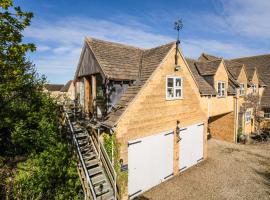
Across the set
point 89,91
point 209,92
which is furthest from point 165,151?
point 209,92

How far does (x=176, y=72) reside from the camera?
48.9ft

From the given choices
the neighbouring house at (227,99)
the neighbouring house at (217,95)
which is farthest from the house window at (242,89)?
the neighbouring house at (217,95)

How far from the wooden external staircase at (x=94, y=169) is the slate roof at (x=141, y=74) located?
166 centimetres

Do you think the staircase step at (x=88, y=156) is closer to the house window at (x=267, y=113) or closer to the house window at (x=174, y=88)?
the house window at (x=174, y=88)

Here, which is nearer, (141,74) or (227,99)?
(141,74)

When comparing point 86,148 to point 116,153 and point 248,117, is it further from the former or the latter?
point 248,117

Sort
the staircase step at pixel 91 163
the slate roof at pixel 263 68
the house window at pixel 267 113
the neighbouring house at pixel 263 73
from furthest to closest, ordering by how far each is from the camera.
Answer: the slate roof at pixel 263 68, the neighbouring house at pixel 263 73, the house window at pixel 267 113, the staircase step at pixel 91 163

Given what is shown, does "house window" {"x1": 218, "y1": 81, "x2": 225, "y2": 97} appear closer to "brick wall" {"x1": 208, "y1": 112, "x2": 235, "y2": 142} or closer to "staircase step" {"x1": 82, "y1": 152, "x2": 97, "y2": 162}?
"brick wall" {"x1": 208, "y1": 112, "x2": 235, "y2": 142}

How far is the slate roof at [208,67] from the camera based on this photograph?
70.1 feet

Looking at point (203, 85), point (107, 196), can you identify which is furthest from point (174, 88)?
point (107, 196)

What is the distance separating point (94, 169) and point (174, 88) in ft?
24.5

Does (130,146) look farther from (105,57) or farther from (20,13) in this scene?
(20,13)

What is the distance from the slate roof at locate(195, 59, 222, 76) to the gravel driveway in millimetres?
7801

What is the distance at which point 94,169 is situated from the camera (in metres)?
11.1
